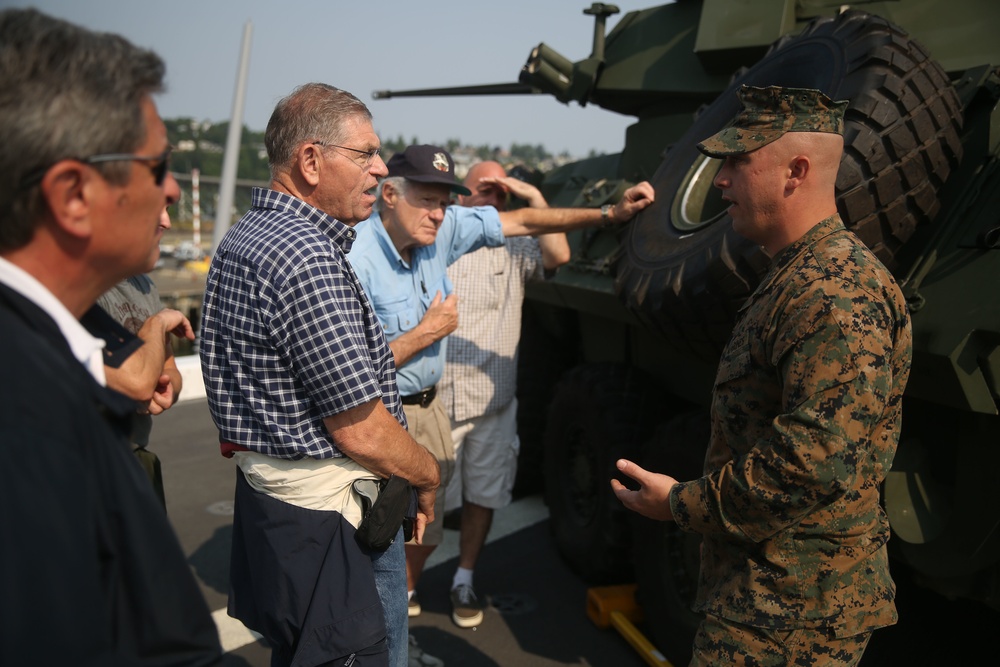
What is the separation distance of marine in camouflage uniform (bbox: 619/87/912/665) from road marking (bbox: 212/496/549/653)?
257cm

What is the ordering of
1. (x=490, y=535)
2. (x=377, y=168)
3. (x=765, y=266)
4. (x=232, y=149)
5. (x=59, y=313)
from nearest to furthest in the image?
(x=59, y=313) → (x=377, y=168) → (x=765, y=266) → (x=490, y=535) → (x=232, y=149)

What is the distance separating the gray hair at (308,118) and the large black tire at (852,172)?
126cm

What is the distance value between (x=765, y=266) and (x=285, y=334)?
1.47m

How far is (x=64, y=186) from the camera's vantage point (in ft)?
3.76

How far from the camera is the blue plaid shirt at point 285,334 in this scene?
6.91 feet

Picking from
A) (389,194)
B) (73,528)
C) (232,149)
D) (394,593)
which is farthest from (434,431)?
(232,149)

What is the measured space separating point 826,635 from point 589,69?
467 centimetres

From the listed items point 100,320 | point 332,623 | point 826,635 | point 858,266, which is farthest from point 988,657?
point 100,320

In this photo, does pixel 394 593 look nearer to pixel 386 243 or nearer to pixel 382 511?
pixel 382 511

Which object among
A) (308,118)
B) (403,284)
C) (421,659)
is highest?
(308,118)

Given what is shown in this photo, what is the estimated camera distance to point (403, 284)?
3502 mm

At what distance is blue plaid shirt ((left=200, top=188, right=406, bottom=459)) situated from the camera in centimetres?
211

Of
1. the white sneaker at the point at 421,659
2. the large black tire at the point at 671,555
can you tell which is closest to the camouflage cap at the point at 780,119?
the large black tire at the point at 671,555

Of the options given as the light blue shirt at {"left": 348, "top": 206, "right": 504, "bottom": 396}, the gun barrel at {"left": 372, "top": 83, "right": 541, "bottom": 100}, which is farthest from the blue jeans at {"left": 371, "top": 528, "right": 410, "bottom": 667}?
the gun barrel at {"left": 372, "top": 83, "right": 541, "bottom": 100}
